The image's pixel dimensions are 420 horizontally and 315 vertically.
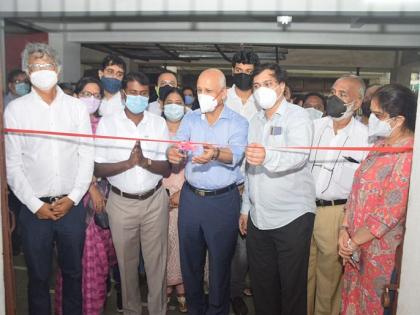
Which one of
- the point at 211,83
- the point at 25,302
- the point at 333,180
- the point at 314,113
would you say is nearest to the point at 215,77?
the point at 211,83

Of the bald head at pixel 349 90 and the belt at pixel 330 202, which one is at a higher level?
the bald head at pixel 349 90

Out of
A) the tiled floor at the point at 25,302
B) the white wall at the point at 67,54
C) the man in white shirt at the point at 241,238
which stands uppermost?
the white wall at the point at 67,54

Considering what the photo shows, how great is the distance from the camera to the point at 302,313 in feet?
7.89

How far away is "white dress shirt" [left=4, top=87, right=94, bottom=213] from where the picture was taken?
2.26m

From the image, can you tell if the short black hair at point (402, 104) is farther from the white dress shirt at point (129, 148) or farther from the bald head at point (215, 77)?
the white dress shirt at point (129, 148)

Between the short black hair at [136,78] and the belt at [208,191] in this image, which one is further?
the short black hair at [136,78]

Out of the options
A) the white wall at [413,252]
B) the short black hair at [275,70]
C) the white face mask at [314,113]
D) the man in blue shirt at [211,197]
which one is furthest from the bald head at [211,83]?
the white face mask at [314,113]

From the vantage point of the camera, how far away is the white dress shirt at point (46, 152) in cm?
226

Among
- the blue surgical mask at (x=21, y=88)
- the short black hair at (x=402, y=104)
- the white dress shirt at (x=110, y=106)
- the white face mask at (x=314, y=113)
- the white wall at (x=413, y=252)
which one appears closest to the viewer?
the white wall at (x=413, y=252)

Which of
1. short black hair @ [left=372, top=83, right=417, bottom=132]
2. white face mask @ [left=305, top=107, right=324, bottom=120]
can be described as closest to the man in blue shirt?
short black hair @ [left=372, top=83, right=417, bottom=132]

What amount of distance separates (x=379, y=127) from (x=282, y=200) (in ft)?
2.33

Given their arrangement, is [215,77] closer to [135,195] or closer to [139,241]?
[135,195]

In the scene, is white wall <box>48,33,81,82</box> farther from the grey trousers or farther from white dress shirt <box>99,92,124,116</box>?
the grey trousers

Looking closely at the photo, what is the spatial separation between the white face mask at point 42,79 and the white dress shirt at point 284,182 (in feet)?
4.63
